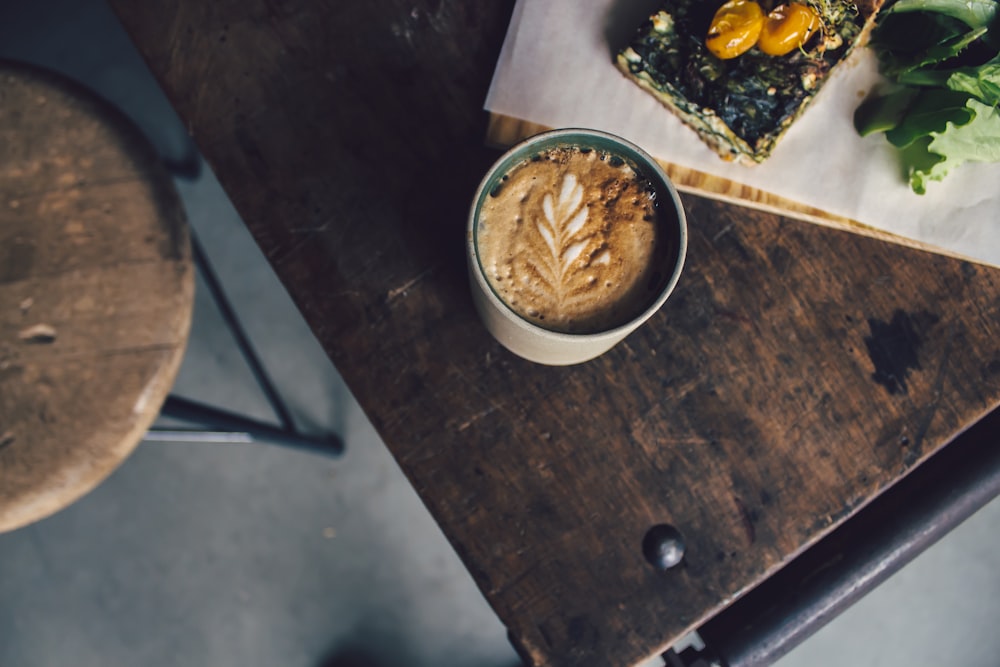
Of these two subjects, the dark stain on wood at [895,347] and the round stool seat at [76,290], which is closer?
the round stool seat at [76,290]

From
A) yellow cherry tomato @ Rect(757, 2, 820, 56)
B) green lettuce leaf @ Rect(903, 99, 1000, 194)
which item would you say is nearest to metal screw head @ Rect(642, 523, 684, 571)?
green lettuce leaf @ Rect(903, 99, 1000, 194)

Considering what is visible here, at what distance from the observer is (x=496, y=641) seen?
75.0 inches

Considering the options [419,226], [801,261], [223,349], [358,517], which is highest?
[801,261]

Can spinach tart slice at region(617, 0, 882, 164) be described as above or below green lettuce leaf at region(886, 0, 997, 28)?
below

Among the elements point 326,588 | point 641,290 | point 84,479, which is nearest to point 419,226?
point 641,290

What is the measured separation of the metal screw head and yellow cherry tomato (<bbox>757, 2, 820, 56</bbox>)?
30.8 inches

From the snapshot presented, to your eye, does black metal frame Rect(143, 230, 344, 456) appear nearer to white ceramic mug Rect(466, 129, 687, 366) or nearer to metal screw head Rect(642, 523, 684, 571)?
white ceramic mug Rect(466, 129, 687, 366)

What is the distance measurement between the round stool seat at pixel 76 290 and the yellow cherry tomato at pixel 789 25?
951mm

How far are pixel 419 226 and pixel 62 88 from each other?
565mm

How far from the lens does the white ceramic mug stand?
31.1 inches

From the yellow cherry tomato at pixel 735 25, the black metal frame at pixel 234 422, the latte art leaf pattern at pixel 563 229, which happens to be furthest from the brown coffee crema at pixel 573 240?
the black metal frame at pixel 234 422

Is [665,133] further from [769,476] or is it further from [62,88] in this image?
[62,88]

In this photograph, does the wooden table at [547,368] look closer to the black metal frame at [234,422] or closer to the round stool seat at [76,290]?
the round stool seat at [76,290]

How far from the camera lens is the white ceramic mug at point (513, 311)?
790 millimetres
